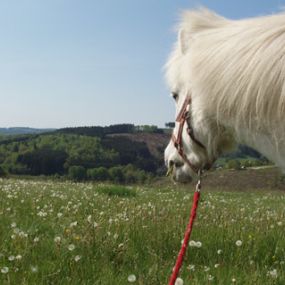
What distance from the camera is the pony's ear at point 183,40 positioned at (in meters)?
4.73

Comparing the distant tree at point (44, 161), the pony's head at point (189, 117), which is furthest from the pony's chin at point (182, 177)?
the distant tree at point (44, 161)

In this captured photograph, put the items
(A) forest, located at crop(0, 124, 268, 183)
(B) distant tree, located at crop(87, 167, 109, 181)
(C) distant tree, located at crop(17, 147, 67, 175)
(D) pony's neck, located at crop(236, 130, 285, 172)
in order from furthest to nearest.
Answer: (C) distant tree, located at crop(17, 147, 67, 175), (A) forest, located at crop(0, 124, 268, 183), (B) distant tree, located at crop(87, 167, 109, 181), (D) pony's neck, located at crop(236, 130, 285, 172)

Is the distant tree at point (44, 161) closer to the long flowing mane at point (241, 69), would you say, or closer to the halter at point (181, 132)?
the halter at point (181, 132)

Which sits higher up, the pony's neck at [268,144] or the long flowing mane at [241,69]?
the long flowing mane at [241,69]

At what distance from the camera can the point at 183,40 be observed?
4770mm

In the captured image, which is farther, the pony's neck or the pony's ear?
the pony's ear

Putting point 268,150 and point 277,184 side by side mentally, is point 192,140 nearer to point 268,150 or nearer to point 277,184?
point 268,150

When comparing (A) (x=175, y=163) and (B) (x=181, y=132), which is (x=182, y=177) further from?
(B) (x=181, y=132)

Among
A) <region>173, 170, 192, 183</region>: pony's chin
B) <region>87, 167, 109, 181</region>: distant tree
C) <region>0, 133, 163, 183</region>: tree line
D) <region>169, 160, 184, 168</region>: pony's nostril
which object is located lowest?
<region>0, 133, 163, 183</region>: tree line

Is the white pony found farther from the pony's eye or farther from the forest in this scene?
the forest

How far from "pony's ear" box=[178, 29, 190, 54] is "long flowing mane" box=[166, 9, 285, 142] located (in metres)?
0.08

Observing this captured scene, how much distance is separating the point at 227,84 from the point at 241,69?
0.53ft

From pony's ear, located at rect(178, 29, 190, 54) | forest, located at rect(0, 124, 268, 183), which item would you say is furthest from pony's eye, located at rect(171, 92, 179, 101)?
forest, located at rect(0, 124, 268, 183)

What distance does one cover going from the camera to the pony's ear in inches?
186
